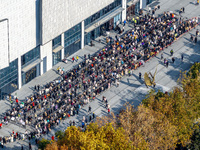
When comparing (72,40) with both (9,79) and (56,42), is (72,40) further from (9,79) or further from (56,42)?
(9,79)

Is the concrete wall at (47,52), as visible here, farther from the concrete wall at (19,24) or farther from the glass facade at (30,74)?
the concrete wall at (19,24)

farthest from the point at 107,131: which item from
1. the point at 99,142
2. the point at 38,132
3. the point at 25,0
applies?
the point at 25,0

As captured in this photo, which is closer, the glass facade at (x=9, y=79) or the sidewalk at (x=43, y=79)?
the sidewalk at (x=43, y=79)

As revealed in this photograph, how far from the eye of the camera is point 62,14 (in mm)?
124250

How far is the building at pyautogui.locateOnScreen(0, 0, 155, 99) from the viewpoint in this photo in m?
114

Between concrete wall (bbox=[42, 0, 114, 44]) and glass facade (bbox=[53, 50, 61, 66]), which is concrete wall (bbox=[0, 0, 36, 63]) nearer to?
concrete wall (bbox=[42, 0, 114, 44])

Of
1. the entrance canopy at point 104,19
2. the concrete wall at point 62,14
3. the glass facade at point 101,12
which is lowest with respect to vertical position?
the entrance canopy at point 104,19

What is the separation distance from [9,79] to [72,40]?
1940 centimetres

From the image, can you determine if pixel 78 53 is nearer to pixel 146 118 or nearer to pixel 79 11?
pixel 79 11

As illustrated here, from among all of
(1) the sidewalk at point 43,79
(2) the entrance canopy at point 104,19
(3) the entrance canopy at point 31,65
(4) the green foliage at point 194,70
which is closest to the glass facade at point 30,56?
(3) the entrance canopy at point 31,65

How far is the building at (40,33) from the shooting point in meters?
114

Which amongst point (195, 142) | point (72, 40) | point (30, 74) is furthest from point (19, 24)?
point (195, 142)

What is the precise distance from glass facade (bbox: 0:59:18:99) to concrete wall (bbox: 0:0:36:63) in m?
2.19

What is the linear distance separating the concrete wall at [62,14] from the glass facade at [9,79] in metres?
7.76
